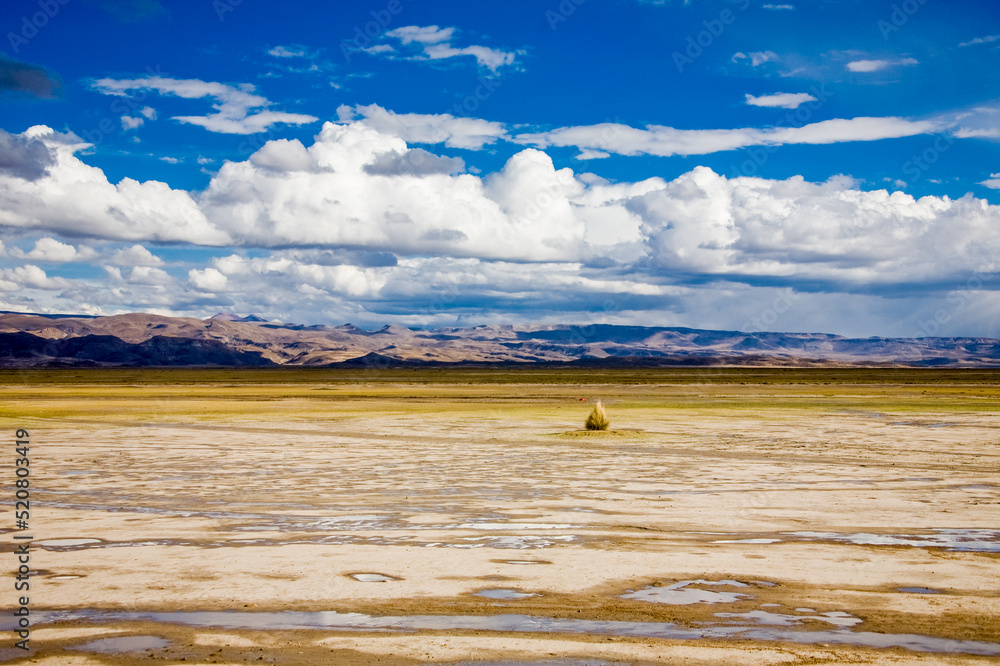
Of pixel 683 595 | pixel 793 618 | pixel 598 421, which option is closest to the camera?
pixel 793 618

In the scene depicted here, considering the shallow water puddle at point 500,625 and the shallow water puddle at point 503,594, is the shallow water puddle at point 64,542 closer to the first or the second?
the shallow water puddle at point 500,625

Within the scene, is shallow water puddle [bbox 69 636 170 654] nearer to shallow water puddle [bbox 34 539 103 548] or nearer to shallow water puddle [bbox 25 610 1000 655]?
shallow water puddle [bbox 25 610 1000 655]

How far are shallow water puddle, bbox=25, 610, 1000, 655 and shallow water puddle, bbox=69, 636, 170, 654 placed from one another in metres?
0.55

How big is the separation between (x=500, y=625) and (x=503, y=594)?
3.85 feet

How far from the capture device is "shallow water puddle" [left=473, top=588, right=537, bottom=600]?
973 centimetres

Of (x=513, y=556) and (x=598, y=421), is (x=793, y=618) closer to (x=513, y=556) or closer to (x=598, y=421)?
(x=513, y=556)

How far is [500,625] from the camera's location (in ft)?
28.4

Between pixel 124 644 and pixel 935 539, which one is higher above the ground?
pixel 124 644

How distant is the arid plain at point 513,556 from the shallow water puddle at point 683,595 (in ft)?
0.14

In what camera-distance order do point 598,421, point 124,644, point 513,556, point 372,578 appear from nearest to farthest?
1. point 124,644
2. point 372,578
3. point 513,556
4. point 598,421

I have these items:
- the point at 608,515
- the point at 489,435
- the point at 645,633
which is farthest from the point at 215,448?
the point at 645,633

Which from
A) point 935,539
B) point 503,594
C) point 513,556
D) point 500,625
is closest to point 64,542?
point 513,556

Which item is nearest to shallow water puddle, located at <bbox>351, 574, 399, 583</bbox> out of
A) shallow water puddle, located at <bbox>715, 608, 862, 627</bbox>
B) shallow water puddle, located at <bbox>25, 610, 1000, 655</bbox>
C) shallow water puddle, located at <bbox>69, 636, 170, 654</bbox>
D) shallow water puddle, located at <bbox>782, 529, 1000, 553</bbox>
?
shallow water puddle, located at <bbox>25, 610, 1000, 655</bbox>

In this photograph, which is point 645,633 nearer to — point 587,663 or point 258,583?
point 587,663
